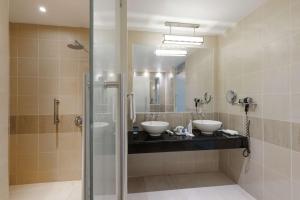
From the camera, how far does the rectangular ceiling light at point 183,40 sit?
2539 mm

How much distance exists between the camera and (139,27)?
260 centimetres

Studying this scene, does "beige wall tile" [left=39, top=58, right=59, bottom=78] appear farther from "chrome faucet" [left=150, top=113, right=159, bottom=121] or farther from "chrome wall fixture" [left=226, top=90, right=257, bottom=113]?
"chrome wall fixture" [left=226, top=90, right=257, bottom=113]

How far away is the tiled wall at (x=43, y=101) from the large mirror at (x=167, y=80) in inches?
32.3

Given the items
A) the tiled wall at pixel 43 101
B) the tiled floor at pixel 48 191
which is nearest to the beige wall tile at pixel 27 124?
the tiled wall at pixel 43 101

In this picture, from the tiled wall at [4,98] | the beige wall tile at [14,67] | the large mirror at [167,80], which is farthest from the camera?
the large mirror at [167,80]

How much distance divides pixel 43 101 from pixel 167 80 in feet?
5.76

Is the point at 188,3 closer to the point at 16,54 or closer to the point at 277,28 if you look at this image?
the point at 277,28

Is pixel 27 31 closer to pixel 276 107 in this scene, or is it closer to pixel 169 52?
pixel 169 52

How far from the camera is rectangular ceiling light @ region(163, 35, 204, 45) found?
254cm

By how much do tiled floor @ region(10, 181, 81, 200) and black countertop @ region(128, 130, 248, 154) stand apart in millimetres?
956

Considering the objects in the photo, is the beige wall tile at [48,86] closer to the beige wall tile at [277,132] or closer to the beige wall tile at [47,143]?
the beige wall tile at [47,143]

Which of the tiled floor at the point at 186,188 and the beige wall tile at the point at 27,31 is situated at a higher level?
the beige wall tile at the point at 27,31

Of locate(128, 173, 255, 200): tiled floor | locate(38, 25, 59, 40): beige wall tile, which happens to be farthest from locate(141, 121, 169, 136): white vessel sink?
locate(38, 25, 59, 40): beige wall tile

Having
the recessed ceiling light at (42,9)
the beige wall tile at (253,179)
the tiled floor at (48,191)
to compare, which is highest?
the recessed ceiling light at (42,9)
